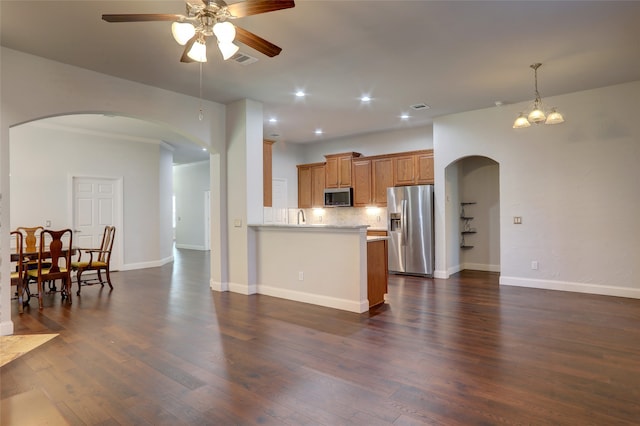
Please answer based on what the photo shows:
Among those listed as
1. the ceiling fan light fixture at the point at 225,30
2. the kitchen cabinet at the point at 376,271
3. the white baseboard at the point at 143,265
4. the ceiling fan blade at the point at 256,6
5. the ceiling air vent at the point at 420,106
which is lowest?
the white baseboard at the point at 143,265

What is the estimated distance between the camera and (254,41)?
2.71 m

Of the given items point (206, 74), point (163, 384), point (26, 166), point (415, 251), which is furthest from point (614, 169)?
point (26, 166)

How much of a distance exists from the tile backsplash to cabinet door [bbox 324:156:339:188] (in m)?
0.63

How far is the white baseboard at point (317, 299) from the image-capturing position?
4391 mm

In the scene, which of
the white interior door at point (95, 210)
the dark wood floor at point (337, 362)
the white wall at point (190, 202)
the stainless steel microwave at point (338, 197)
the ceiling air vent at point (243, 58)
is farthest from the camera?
the white wall at point (190, 202)

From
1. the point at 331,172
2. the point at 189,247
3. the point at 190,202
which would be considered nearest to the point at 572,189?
the point at 331,172

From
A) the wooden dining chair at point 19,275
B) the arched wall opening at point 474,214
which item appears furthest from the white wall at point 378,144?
the wooden dining chair at point 19,275

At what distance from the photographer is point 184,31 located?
8.21 feet

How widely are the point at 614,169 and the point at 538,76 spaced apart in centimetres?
183

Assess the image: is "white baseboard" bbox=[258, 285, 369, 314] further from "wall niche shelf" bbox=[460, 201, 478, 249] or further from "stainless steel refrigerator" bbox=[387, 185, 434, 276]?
"wall niche shelf" bbox=[460, 201, 478, 249]

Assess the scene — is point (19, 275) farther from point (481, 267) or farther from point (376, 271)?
point (481, 267)

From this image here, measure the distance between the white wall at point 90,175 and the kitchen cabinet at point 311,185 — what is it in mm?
3279

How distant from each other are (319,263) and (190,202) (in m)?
8.94

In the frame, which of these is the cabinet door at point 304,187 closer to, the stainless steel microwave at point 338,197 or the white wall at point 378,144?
the white wall at point 378,144
